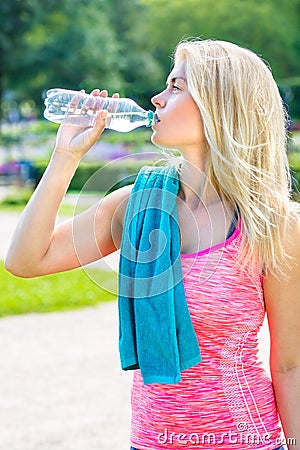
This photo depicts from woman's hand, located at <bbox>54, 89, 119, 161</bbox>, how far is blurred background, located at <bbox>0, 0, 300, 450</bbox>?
0.23 feet

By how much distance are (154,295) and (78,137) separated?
434 millimetres

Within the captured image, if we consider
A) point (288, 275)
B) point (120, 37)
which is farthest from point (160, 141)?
point (120, 37)

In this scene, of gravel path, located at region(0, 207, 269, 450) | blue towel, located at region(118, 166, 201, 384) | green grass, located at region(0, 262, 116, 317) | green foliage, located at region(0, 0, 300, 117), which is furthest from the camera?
green foliage, located at region(0, 0, 300, 117)

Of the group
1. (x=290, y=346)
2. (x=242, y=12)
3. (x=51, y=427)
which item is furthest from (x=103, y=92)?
(x=242, y=12)

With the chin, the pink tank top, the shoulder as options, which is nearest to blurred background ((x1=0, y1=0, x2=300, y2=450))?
the chin

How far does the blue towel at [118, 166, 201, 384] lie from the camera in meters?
2.16

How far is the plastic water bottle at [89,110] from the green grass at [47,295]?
19.3 ft

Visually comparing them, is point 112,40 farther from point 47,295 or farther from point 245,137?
point 245,137

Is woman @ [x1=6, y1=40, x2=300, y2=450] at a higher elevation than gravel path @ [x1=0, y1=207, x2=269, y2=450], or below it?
higher

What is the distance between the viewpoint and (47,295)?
30.4 ft

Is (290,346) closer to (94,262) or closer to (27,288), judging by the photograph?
(94,262)

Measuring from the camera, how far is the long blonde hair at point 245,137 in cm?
224

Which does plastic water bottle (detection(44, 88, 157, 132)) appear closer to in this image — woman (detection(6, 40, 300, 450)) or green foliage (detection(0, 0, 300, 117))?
woman (detection(6, 40, 300, 450))

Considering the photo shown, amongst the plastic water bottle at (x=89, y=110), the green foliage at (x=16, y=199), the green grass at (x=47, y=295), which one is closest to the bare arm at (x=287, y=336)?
the plastic water bottle at (x=89, y=110)
